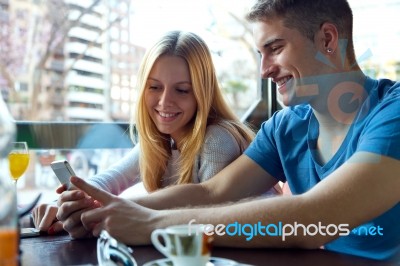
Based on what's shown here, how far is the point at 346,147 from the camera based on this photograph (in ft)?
3.49

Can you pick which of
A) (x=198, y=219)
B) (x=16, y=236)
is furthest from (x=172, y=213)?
(x=16, y=236)

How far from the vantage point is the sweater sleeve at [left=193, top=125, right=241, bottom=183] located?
1366 mm

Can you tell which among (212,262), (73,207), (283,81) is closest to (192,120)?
(283,81)

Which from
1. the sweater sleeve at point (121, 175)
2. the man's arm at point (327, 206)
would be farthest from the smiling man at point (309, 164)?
the sweater sleeve at point (121, 175)

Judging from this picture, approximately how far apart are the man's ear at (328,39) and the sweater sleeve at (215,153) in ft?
1.29

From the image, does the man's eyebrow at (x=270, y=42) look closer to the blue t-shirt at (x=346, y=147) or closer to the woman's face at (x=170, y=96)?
the blue t-shirt at (x=346, y=147)

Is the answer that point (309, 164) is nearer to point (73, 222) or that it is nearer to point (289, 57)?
point (289, 57)

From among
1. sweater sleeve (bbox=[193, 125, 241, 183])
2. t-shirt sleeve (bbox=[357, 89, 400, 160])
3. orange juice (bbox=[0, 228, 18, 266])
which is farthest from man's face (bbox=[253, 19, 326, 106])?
orange juice (bbox=[0, 228, 18, 266])

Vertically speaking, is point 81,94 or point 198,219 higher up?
point 81,94

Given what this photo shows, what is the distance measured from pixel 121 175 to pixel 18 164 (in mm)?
295

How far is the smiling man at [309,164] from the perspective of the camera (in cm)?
92

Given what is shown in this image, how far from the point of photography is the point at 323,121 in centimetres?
116

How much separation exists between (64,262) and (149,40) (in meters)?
0.80

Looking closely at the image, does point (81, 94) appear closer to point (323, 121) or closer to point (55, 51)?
point (55, 51)
